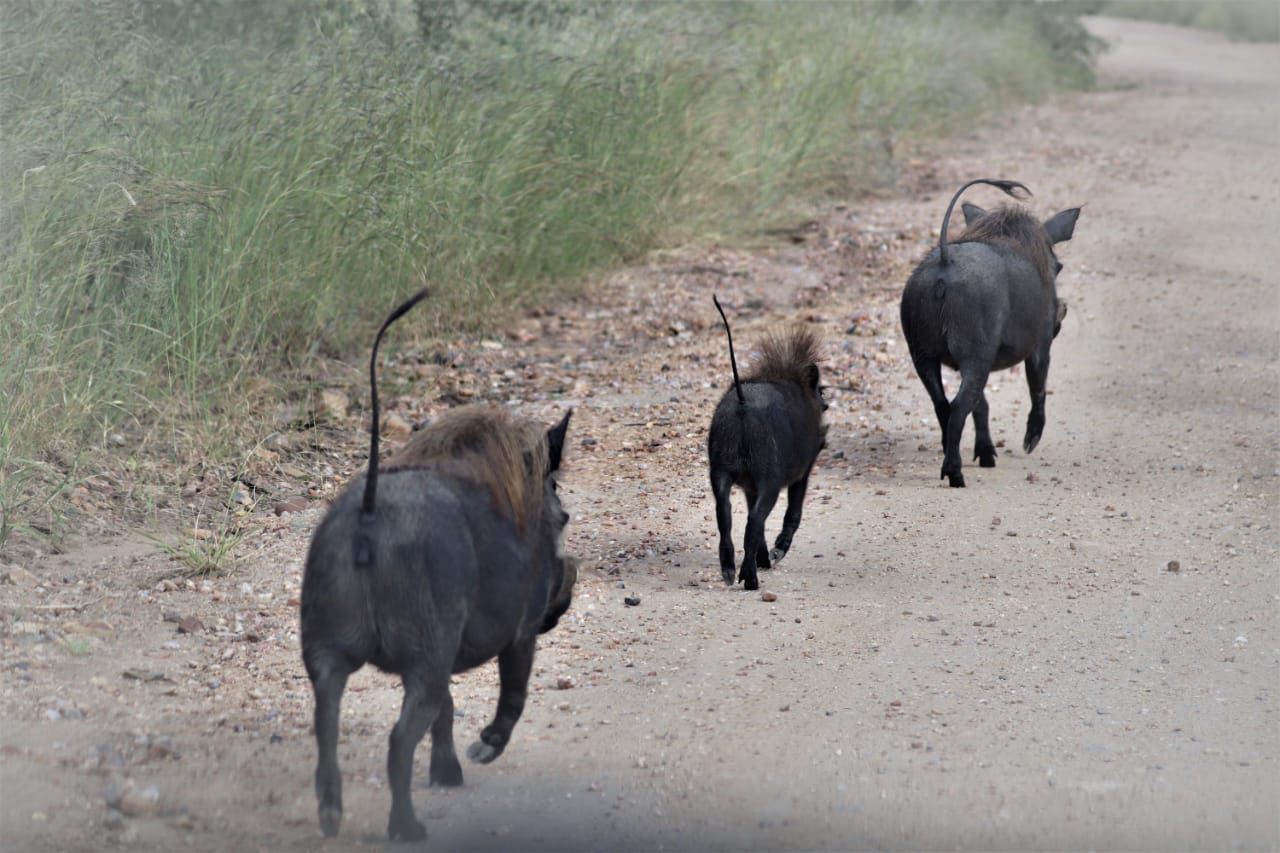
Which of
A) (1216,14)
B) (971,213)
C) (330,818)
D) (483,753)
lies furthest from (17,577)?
→ (1216,14)

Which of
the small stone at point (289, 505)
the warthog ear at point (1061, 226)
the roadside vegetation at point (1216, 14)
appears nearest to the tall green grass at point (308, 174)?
the small stone at point (289, 505)

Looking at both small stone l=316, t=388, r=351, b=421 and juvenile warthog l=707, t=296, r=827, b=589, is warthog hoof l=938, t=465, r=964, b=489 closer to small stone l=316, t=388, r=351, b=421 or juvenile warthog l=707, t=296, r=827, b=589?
juvenile warthog l=707, t=296, r=827, b=589

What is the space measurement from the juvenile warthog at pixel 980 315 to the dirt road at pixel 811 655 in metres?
0.33

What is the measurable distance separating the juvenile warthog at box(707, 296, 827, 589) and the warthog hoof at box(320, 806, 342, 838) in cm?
250

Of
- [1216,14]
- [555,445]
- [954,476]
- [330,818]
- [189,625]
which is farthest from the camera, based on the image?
[1216,14]

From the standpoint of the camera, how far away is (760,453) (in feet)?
19.1

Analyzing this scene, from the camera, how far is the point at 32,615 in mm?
4906

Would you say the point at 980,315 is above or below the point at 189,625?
above

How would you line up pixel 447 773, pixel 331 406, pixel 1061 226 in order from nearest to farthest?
pixel 447 773 → pixel 331 406 → pixel 1061 226

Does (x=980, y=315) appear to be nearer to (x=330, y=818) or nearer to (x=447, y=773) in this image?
(x=447, y=773)

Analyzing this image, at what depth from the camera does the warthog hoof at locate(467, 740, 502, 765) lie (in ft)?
13.3

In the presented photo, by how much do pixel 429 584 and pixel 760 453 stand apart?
2.47 metres

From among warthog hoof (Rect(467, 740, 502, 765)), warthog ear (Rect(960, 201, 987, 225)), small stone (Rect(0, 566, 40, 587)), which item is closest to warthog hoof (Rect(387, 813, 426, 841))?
warthog hoof (Rect(467, 740, 502, 765))

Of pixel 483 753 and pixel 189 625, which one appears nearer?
pixel 483 753
